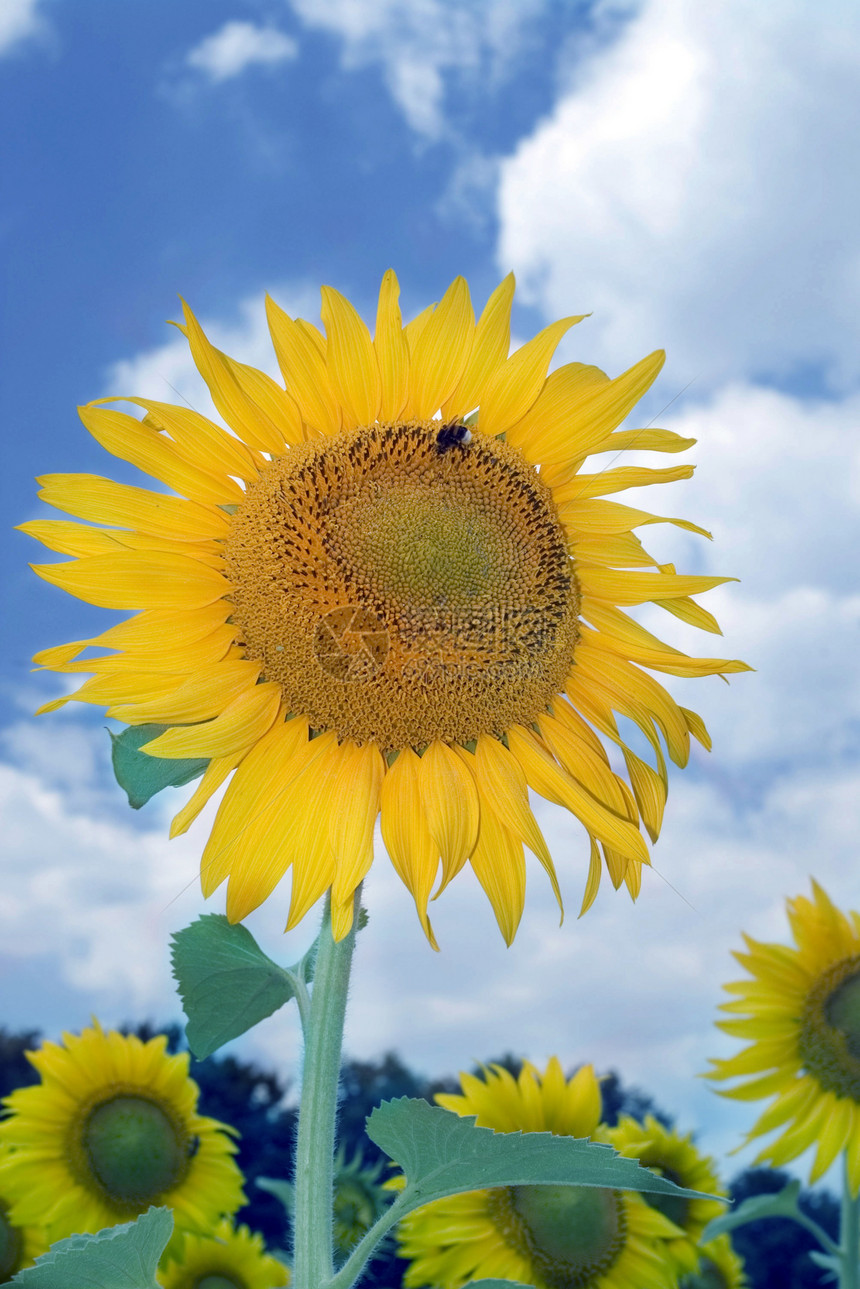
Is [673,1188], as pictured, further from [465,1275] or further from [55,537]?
[465,1275]

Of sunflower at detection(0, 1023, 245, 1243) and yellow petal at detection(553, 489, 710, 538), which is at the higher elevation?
yellow petal at detection(553, 489, 710, 538)

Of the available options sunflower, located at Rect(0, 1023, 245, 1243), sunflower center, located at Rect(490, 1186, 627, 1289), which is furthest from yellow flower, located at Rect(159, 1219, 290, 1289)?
sunflower center, located at Rect(490, 1186, 627, 1289)

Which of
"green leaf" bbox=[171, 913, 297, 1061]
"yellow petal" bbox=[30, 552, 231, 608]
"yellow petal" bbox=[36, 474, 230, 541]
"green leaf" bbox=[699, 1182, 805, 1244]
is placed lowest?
"green leaf" bbox=[699, 1182, 805, 1244]

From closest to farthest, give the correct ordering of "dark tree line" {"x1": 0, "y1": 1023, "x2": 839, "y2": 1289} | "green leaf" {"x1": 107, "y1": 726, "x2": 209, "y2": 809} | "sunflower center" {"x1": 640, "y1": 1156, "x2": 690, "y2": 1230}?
"green leaf" {"x1": 107, "y1": 726, "x2": 209, "y2": 809} → "sunflower center" {"x1": 640, "y1": 1156, "x2": 690, "y2": 1230} → "dark tree line" {"x1": 0, "y1": 1023, "x2": 839, "y2": 1289}

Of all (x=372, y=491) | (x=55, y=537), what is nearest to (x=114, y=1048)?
(x=55, y=537)

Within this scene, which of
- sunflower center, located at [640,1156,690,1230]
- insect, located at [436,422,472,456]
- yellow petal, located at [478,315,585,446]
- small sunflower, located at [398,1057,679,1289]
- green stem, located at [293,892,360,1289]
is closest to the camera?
green stem, located at [293,892,360,1289]

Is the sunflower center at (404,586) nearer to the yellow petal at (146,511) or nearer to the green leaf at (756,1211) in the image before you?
the yellow petal at (146,511)

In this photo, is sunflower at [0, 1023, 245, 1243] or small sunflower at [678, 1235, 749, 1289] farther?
small sunflower at [678, 1235, 749, 1289]

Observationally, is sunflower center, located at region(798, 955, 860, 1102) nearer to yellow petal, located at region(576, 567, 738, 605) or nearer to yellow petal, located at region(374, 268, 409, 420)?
yellow petal, located at region(576, 567, 738, 605)
